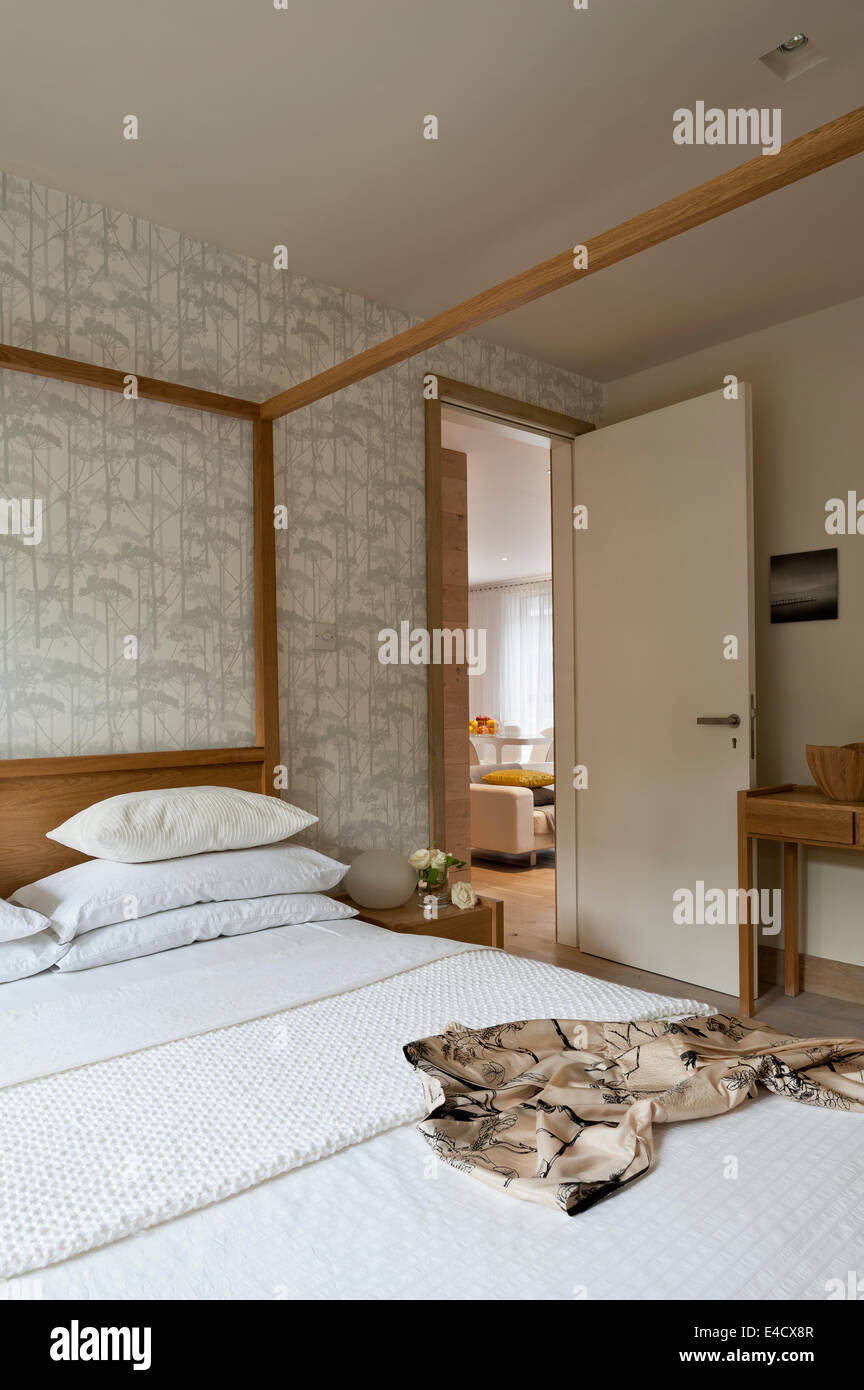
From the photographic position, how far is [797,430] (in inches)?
134

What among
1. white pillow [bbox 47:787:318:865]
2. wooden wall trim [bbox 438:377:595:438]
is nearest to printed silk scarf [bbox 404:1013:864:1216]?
white pillow [bbox 47:787:318:865]

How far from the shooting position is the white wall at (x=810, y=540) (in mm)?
3240

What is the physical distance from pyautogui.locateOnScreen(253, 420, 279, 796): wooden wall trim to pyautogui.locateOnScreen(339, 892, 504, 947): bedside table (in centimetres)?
52

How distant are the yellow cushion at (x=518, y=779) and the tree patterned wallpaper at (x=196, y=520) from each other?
3.44 m

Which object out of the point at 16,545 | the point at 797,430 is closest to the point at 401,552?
the point at 16,545

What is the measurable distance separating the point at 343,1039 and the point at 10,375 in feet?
6.28

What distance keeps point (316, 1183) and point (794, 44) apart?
2428 millimetres

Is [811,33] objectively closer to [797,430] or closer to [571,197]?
[571,197]

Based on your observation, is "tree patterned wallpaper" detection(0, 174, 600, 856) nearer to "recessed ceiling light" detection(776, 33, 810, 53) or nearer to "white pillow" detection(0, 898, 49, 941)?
"white pillow" detection(0, 898, 49, 941)

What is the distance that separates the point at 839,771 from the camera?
2.87 m

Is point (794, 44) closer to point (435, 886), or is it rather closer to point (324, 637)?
point (324, 637)

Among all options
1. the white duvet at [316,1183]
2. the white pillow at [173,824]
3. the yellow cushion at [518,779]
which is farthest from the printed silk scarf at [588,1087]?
the yellow cushion at [518,779]

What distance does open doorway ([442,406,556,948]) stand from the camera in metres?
4.84

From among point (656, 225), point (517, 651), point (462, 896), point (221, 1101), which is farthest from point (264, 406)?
point (517, 651)
